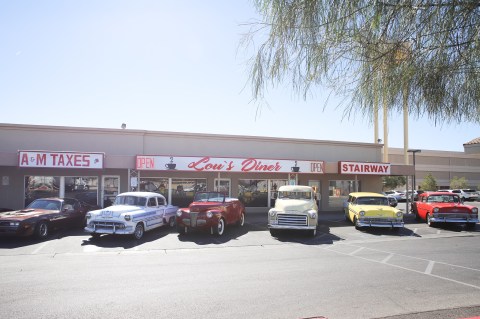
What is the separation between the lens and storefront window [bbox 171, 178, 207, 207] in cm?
2158

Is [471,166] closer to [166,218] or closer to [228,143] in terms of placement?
[228,143]

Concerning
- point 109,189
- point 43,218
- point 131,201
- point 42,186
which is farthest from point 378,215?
point 42,186

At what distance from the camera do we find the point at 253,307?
5570 millimetres

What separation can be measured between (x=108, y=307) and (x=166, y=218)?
9694 mm

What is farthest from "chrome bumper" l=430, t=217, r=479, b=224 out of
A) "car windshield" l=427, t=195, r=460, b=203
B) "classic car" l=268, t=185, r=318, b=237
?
"classic car" l=268, t=185, r=318, b=237

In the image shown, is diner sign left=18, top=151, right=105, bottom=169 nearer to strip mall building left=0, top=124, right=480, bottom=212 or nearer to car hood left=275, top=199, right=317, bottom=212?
strip mall building left=0, top=124, right=480, bottom=212

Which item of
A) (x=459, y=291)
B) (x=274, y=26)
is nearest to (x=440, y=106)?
(x=274, y=26)

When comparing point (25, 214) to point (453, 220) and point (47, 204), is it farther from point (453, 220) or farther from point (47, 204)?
point (453, 220)

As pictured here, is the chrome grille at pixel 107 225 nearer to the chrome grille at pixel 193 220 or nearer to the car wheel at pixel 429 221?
the chrome grille at pixel 193 220

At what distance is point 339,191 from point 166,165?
12.8 metres

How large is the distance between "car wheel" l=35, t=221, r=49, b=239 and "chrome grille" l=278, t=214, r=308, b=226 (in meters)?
8.62

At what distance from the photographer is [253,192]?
23.1m

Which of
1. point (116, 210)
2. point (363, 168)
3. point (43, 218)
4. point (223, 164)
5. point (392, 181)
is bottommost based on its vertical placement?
point (43, 218)

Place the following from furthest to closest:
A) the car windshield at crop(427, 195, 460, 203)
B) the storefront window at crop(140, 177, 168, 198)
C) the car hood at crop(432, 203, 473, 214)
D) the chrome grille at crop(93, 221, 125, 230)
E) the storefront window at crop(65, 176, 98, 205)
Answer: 1. the storefront window at crop(140, 177, 168, 198)
2. the storefront window at crop(65, 176, 98, 205)
3. the car windshield at crop(427, 195, 460, 203)
4. the car hood at crop(432, 203, 473, 214)
5. the chrome grille at crop(93, 221, 125, 230)
